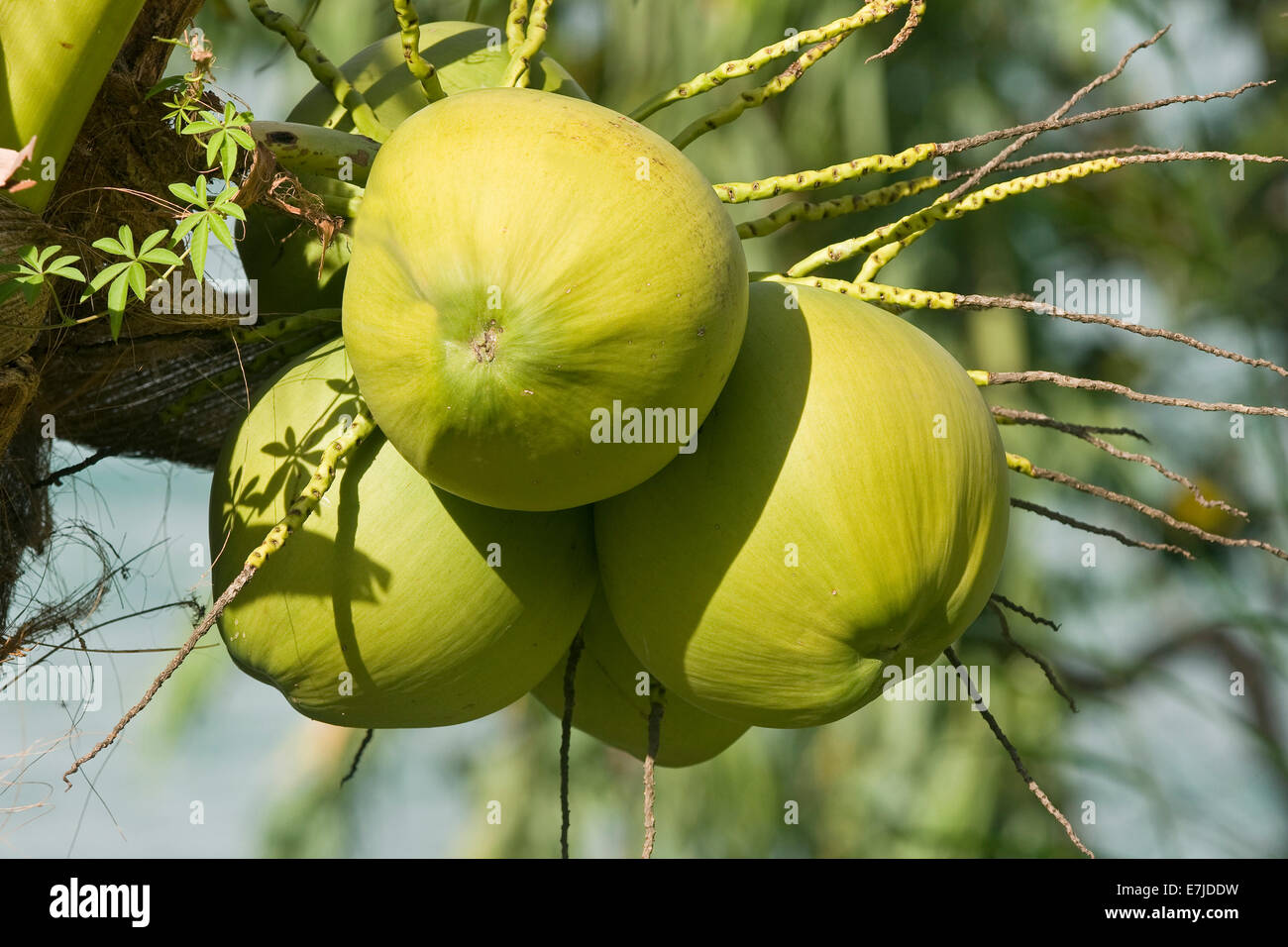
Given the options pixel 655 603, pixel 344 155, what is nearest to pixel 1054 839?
pixel 655 603

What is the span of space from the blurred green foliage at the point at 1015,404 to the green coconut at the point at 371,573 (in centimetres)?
263

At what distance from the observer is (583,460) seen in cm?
111

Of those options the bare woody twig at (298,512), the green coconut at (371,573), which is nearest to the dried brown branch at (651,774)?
the green coconut at (371,573)

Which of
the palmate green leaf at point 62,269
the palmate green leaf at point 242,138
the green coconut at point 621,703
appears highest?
the palmate green leaf at point 242,138

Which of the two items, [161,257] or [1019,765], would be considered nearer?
[161,257]

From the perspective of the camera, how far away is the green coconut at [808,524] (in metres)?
1.20

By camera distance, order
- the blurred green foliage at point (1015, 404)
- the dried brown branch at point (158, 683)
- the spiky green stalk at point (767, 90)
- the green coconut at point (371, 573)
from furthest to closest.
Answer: the blurred green foliage at point (1015, 404)
the spiky green stalk at point (767, 90)
the green coconut at point (371, 573)
the dried brown branch at point (158, 683)

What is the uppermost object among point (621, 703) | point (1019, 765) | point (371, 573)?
point (371, 573)

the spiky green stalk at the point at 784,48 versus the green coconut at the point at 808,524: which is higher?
the spiky green stalk at the point at 784,48

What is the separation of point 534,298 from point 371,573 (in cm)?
37

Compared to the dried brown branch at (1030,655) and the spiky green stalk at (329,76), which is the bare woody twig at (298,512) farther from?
the dried brown branch at (1030,655)

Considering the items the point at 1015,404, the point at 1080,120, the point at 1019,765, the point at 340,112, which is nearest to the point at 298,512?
the point at 340,112

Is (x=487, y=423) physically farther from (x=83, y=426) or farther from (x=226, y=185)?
(x=83, y=426)

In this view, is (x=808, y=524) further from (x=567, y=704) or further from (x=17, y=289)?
(x=17, y=289)
